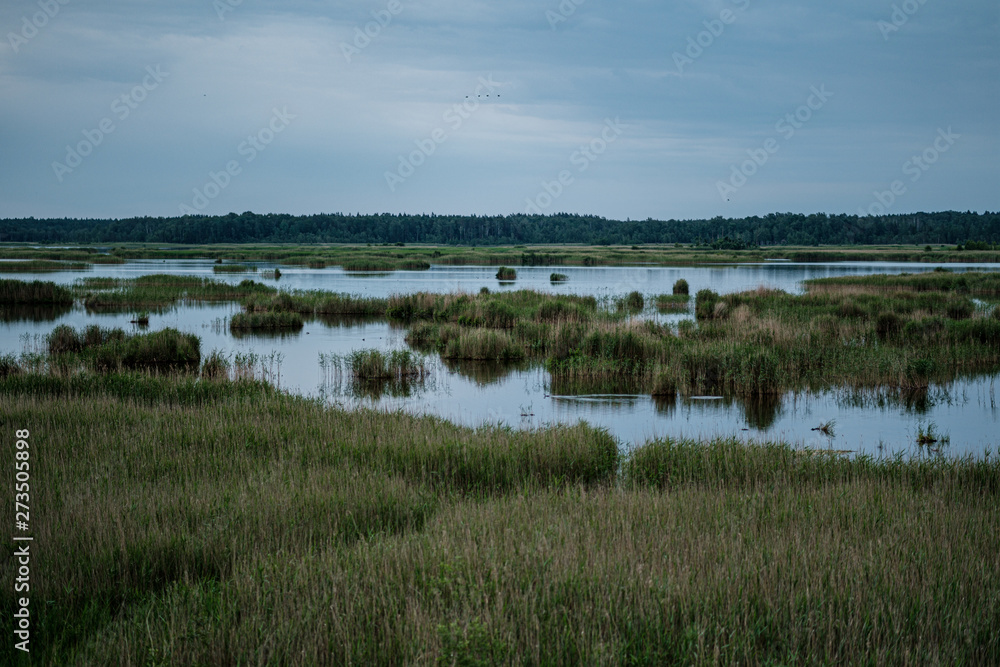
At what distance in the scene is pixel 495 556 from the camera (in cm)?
595

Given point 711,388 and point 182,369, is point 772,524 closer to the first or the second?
point 711,388

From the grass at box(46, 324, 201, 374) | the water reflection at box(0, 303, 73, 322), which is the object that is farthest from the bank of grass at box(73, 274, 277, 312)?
the grass at box(46, 324, 201, 374)

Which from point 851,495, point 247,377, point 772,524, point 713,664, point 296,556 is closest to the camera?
point 713,664

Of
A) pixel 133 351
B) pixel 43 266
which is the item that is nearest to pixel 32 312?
pixel 133 351

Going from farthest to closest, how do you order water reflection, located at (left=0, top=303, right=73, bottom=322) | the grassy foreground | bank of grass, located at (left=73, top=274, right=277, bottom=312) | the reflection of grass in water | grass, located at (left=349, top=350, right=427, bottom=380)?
bank of grass, located at (left=73, top=274, right=277, bottom=312)
water reflection, located at (left=0, top=303, right=73, bottom=322)
grass, located at (left=349, top=350, right=427, bottom=380)
the reflection of grass in water
the grassy foreground

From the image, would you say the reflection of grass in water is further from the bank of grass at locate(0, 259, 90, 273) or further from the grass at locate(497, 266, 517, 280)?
the bank of grass at locate(0, 259, 90, 273)

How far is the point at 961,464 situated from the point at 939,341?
16625mm

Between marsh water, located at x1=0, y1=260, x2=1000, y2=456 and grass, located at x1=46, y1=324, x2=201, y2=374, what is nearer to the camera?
marsh water, located at x1=0, y1=260, x2=1000, y2=456

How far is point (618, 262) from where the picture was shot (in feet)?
323

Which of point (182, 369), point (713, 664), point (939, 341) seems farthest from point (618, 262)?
point (713, 664)

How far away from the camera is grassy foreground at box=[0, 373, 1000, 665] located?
16.0 ft

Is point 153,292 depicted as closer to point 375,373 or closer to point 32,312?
point 32,312

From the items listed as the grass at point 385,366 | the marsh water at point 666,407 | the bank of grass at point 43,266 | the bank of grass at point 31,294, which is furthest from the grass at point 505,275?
the bank of grass at point 43,266

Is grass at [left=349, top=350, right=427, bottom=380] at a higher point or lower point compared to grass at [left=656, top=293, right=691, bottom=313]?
lower
